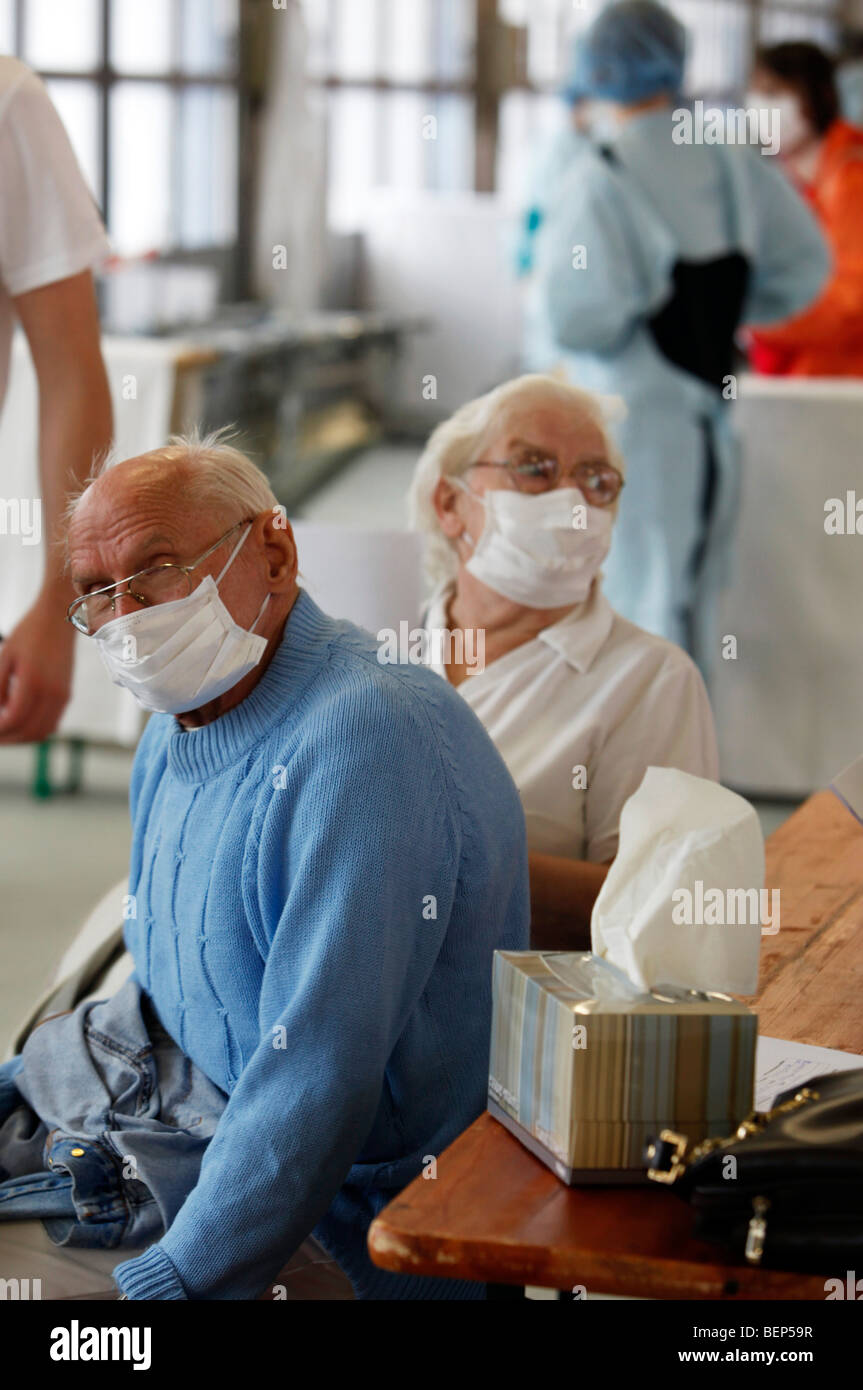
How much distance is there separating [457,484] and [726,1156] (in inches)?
49.0

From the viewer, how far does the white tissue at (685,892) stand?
1.11m

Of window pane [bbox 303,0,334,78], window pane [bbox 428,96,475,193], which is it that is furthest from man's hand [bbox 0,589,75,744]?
window pane [bbox 428,96,475,193]

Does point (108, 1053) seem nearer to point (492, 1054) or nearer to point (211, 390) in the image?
point (492, 1054)

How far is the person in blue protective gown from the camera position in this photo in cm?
354

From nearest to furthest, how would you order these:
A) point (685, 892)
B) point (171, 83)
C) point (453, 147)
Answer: point (685, 892), point (171, 83), point (453, 147)

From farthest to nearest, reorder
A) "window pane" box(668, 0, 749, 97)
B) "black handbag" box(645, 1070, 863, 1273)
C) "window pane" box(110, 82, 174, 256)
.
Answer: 1. "window pane" box(668, 0, 749, 97)
2. "window pane" box(110, 82, 174, 256)
3. "black handbag" box(645, 1070, 863, 1273)

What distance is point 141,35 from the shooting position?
784 centimetres

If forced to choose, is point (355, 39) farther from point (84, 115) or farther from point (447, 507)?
point (447, 507)

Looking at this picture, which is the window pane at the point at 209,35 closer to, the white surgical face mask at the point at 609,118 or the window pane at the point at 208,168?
the window pane at the point at 208,168

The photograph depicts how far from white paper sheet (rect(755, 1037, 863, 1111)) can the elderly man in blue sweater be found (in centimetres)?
26

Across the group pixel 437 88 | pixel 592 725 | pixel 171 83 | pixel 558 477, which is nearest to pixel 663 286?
pixel 558 477

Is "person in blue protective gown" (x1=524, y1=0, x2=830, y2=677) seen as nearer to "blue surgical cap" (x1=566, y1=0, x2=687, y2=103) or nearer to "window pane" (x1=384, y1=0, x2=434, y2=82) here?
"blue surgical cap" (x1=566, y1=0, x2=687, y2=103)

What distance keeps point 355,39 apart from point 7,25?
12.4 ft

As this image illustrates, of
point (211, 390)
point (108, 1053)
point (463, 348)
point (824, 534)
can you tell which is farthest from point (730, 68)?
point (108, 1053)
